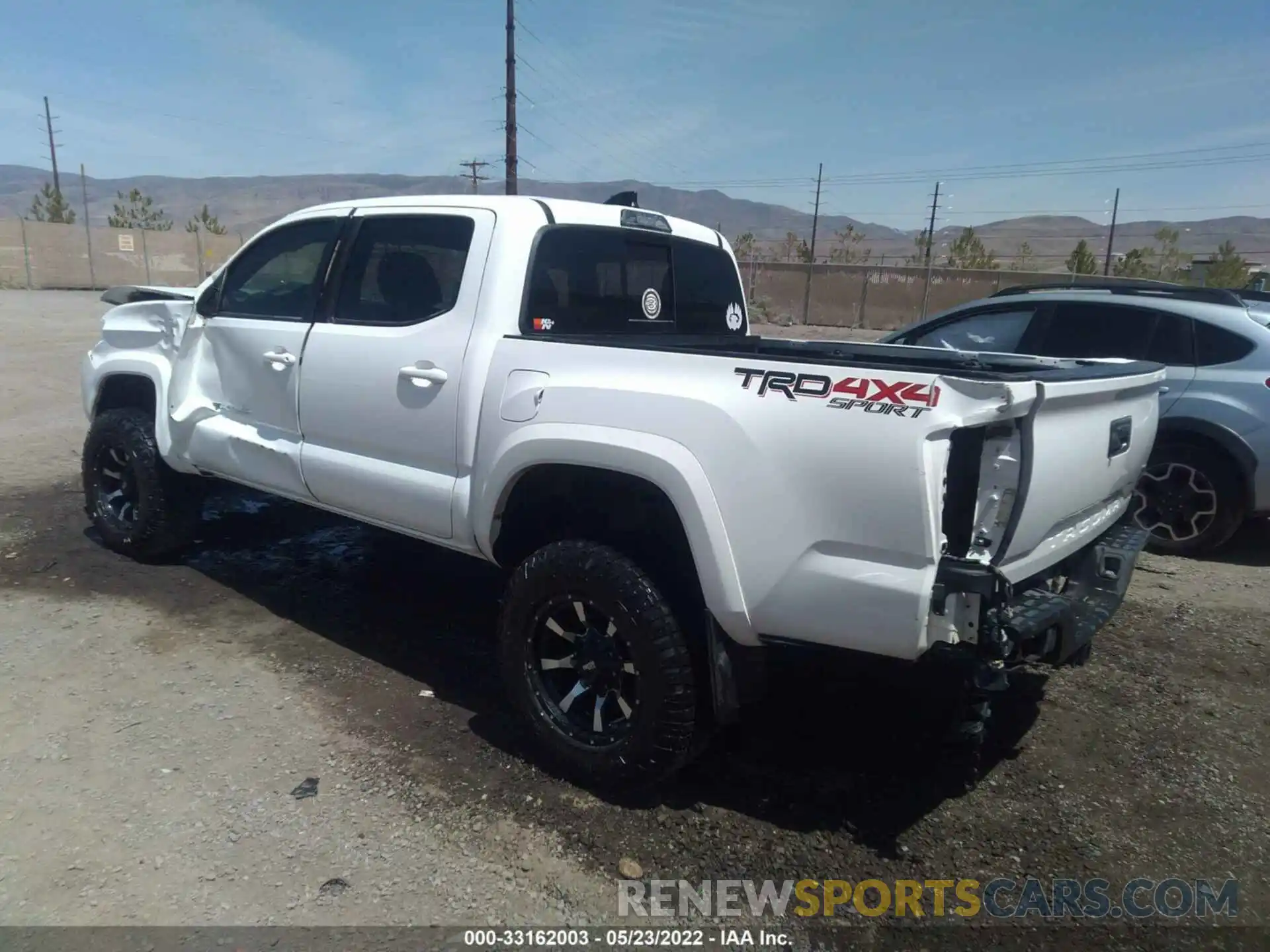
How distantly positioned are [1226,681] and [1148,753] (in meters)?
1.00

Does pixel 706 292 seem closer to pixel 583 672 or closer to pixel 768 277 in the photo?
pixel 583 672

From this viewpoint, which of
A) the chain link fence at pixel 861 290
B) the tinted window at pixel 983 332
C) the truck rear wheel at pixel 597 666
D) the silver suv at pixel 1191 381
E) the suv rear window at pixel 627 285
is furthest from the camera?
the chain link fence at pixel 861 290

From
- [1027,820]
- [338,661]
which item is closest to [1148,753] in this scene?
[1027,820]

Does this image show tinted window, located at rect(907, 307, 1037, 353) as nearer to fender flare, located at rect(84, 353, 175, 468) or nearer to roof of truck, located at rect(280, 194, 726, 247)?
roof of truck, located at rect(280, 194, 726, 247)

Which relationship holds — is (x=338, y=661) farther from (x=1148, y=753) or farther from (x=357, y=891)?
(x=1148, y=753)

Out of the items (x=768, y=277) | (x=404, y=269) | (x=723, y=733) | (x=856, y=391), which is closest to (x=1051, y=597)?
(x=856, y=391)

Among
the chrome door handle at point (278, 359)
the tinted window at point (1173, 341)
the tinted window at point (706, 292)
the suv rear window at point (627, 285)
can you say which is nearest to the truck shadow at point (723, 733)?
the chrome door handle at point (278, 359)

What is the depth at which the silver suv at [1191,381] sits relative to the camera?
545 cm

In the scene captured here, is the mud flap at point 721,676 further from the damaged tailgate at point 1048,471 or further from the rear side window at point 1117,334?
the rear side window at point 1117,334

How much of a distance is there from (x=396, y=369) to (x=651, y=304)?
3.99 feet

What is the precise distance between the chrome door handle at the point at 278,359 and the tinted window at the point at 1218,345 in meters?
5.43

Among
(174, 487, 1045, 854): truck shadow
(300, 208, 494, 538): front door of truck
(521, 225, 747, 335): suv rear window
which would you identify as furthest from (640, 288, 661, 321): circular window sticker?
Result: (174, 487, 1045, 854): truck shadow

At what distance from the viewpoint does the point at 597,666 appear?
121 inches

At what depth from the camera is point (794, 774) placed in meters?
3.29
